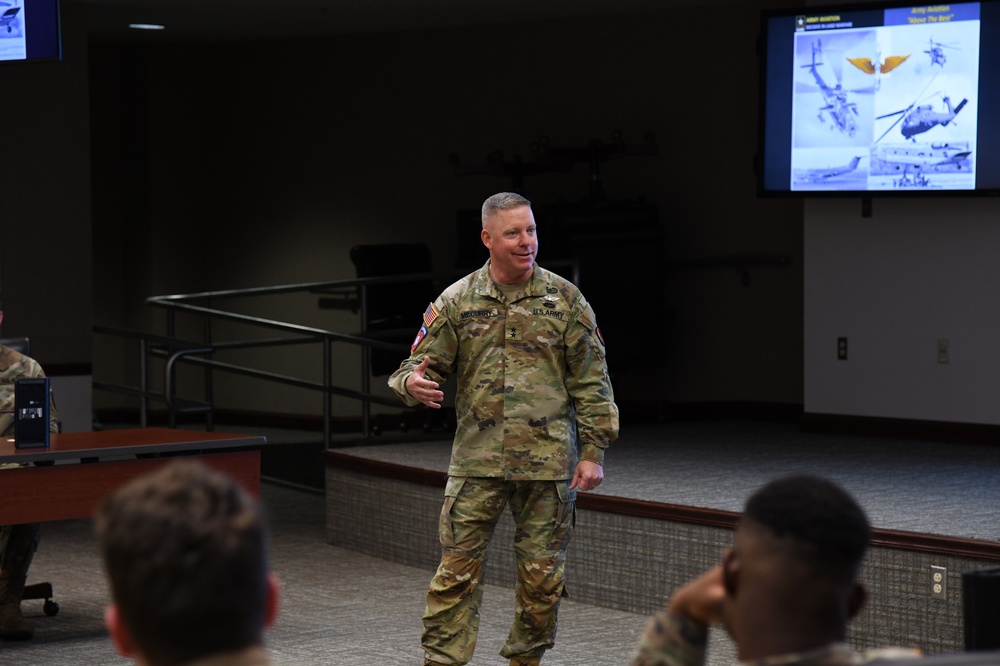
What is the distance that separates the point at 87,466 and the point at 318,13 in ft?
15.7

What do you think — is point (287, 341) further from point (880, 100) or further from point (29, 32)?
point (880, 100)

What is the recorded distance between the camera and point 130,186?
10.4m

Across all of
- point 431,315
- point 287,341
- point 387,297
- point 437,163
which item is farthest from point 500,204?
point 437,163

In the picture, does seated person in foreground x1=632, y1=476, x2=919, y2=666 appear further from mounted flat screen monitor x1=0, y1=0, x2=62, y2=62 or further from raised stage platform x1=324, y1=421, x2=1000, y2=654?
mounted flat screen monitor x1=0, y1=0, x2=62, y2=62

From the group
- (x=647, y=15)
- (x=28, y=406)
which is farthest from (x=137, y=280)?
(x=28, y=406)

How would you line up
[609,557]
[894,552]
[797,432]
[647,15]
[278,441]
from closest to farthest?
1. [894,552]
2. [609,557]
3. [797,432]
4. [647,15]
5. [278,441]

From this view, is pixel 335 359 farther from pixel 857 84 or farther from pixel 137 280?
pixel 857 84

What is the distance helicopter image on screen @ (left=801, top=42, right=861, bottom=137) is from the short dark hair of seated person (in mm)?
6129

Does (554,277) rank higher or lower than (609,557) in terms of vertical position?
higher

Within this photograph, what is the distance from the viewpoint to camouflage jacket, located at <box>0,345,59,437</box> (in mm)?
4871

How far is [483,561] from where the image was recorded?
12.5 ft

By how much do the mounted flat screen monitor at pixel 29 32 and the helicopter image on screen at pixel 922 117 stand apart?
3.75 meters

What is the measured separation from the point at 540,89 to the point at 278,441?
2890mm

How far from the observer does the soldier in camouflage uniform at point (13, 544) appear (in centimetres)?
466
